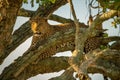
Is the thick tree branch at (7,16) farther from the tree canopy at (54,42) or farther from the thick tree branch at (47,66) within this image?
the thick tree branch at (47,66)

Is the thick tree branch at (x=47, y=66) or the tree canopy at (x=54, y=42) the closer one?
the tree canopy at (x=54, y=42)

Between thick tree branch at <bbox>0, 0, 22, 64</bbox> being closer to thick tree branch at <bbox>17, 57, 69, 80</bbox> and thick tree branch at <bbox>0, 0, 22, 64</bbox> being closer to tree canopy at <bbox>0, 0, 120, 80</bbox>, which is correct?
tree canopy at <bbox>0, 0, 120, 80</bbox>

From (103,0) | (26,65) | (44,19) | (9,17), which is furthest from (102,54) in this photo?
(44,19)

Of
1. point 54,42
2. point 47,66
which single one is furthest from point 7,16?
point 47,66

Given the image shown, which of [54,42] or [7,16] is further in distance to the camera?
[54,42]

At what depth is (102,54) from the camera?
7.98 metres

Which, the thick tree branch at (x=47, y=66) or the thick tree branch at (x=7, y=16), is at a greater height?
the thick tree branch at (x=7, y=16)

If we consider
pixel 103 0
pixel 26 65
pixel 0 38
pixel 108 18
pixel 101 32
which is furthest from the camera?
pixel 101 32

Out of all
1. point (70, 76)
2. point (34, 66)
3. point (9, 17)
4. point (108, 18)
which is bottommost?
point (34, 66)

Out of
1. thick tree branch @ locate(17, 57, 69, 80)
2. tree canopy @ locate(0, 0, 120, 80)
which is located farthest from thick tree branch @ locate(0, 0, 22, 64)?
thick tree branch @ locate(17, 57, 69, 80)

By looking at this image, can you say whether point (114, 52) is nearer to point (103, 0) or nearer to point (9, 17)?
point (103, 0)

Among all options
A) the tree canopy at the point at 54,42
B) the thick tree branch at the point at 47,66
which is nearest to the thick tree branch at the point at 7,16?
the tree canopy at the point at 54,42

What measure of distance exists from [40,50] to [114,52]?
234 centimetres

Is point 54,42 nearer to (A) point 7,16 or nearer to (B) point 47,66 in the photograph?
(B) point 47,66
